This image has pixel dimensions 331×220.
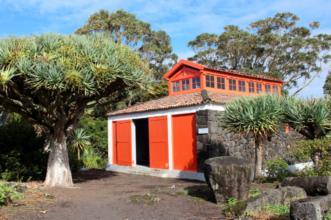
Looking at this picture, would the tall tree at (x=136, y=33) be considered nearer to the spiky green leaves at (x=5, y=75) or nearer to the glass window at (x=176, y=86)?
the glass window at (x=176, y=86)

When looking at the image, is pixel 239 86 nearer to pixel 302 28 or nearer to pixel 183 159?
pixel 183 159

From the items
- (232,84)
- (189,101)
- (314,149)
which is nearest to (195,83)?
(232,84)

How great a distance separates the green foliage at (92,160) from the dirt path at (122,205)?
8184 millimetres

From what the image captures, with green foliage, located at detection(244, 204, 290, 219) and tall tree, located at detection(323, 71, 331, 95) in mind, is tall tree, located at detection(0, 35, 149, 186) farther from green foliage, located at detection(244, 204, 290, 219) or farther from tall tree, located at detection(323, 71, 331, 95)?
tall tree, located at detection(323, 71, 331, 95)

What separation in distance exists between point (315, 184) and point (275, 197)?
1.16 m

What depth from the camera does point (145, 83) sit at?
1147 cm

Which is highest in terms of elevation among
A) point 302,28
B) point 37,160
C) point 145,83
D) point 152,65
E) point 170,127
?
point 302,28

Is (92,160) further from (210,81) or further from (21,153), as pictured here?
(210,81)

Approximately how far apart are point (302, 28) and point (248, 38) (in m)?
4.70

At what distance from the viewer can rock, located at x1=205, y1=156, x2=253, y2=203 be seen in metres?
8.45

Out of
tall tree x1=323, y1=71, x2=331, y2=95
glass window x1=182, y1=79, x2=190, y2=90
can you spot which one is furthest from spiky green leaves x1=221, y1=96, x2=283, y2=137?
tall tree x1=323, y1=71, x2=331, y2=95

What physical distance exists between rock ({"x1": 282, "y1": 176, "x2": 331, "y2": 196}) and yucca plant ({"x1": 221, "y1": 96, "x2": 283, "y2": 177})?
2.93 meters

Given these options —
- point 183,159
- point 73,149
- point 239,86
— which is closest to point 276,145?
point 239,86

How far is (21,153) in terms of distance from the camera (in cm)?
1327
